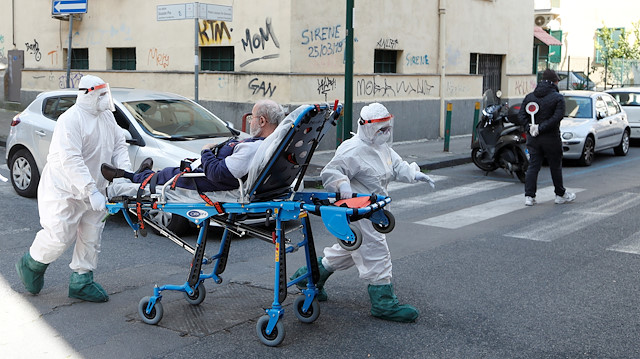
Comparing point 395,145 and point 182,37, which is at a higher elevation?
point 182,37

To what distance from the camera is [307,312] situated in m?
5.27

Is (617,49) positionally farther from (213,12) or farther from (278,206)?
(278,206)

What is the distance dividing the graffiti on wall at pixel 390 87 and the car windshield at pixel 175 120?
7.68m

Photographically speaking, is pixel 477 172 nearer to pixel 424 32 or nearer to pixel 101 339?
pixel 424 32

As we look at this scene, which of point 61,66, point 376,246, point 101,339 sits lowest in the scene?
point 101,339

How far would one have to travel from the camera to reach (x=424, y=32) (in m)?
A: 19.2

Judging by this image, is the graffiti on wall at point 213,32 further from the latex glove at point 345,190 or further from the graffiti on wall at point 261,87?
the latex glove at point 345,190

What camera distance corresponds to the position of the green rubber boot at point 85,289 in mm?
5688

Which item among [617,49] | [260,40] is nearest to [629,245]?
[260,40]

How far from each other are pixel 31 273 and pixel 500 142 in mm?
8815

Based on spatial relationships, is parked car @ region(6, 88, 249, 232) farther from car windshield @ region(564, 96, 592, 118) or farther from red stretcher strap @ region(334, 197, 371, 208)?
car windshield @ region(564, 96, 592, 118)

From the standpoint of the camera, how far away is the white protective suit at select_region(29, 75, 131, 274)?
5441mm

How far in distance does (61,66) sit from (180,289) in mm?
16564

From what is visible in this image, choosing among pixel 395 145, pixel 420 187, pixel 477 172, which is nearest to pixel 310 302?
pixel 420 187
